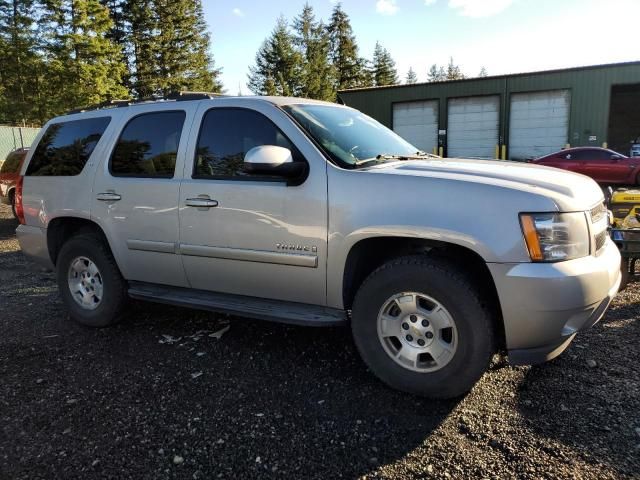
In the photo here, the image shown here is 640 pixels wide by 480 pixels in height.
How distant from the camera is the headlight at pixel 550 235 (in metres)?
2.72

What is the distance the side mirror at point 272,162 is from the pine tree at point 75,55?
30.1 metres

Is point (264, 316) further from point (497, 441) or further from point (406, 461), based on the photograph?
point (497, 441)

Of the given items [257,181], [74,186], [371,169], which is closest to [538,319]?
[371,169]

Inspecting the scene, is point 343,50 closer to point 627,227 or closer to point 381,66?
point 381,66

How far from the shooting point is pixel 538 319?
274 centimetres

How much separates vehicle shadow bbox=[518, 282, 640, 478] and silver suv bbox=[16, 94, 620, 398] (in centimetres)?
37

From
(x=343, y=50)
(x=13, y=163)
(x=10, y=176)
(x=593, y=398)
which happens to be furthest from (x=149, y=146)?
(x=343, y=50)

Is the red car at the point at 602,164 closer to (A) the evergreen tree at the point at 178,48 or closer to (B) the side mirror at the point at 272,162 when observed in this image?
(B) the side mirror at the point at 272,162

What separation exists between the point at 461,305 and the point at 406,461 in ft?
2.95

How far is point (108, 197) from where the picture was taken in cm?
432

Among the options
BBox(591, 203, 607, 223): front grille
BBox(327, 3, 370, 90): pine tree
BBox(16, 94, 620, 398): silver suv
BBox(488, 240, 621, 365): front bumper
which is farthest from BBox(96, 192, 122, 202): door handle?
BBox(327, 3, 370, 90): pine tree

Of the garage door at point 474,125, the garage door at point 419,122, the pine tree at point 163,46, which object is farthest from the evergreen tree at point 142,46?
the garage door at point 474,125

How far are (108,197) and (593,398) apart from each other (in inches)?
154

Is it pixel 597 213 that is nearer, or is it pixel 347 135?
pixel 597 213
